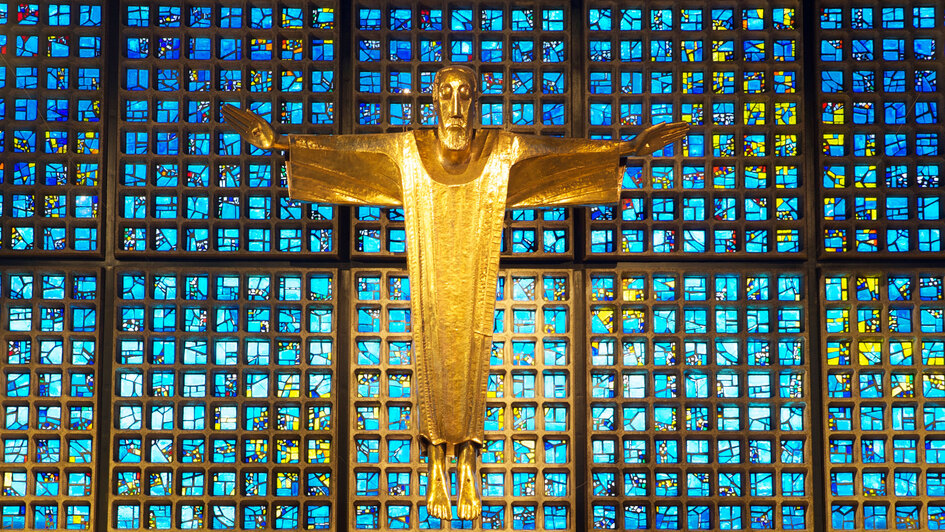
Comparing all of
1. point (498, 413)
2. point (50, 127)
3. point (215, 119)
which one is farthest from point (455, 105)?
point (50, 127)

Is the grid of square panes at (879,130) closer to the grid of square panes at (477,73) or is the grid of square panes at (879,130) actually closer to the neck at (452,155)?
the grid of square panes at (477,73)

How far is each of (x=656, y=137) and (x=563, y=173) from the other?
0.45 metres

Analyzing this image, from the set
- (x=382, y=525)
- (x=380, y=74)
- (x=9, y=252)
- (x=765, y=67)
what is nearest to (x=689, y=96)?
(x=765, y=67)

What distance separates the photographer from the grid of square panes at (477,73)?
5.76 metres

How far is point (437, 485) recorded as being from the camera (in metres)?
4.90

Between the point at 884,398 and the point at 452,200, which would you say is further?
the point at 884,398

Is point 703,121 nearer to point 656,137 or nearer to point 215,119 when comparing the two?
point 656,137

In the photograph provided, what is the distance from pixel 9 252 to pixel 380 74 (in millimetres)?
2047

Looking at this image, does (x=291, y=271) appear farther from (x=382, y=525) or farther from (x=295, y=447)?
(x=382, y=525)

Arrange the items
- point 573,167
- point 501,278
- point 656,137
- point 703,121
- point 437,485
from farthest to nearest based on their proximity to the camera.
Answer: point 703,121, point 501,278, point 573,167, point 656,137, point 437,485

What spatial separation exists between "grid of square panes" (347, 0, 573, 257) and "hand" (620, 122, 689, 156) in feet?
2.34

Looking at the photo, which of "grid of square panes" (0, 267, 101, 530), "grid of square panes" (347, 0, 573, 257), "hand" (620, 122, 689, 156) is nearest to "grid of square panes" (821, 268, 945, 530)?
"hand" (620, 122, 689, 156)

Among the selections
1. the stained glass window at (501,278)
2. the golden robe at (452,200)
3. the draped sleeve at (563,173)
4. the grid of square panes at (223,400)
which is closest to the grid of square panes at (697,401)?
the stained glass window at (501,278)

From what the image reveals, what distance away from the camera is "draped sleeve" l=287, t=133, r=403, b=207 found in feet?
16.8
